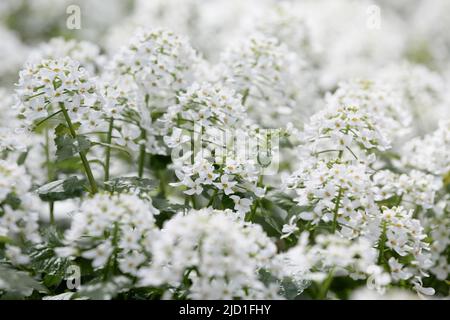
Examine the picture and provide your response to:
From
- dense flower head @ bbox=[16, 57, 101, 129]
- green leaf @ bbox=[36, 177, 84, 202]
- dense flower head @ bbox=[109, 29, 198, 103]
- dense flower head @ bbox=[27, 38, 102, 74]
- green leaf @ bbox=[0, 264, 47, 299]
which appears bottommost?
green leaf @ bbox=[0, 264, 47, 299]

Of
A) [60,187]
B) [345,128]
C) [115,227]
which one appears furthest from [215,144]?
[115,227]

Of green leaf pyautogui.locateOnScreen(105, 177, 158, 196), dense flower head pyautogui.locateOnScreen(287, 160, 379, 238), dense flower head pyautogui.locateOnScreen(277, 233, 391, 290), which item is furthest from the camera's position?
green leaf pyautogui.locateOnScreen(105, 177, 158, 196)

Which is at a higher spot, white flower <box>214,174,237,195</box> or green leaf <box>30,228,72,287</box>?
white flower <box>214,174,237,195</box>

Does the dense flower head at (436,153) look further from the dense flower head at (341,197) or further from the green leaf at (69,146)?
the green leaf at (69,146)

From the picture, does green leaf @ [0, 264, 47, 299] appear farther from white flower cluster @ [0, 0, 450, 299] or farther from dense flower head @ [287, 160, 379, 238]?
dense flower head @ [287, 160, 379, 238]

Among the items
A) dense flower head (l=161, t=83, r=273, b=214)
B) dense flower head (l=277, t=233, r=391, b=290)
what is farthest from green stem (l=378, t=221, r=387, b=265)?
dense flower head (l=161, t=83, r=273, b=214)

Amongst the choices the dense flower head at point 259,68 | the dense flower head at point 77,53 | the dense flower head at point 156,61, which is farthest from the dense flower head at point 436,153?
the dense flower head at point 77,53
